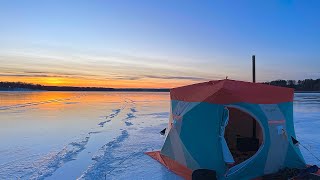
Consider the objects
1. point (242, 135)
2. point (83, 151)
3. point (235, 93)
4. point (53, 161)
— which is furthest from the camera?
point (242, 135)

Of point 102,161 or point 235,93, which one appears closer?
point 235,93

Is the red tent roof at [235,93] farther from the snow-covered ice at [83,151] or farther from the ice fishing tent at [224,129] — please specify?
the snow-covered ice at [83,151]

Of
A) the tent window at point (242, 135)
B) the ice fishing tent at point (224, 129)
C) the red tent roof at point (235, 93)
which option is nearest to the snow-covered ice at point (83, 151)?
the ice fishing tent at point (224, 129)

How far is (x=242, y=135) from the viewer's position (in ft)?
28.8

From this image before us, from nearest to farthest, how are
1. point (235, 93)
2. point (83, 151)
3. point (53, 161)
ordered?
point (235, 93) → point (53, 161) → point (83, 151)

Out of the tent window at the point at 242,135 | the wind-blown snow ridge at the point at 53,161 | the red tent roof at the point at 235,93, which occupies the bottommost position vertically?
the wind-blown snow ridge at the point at 53,161

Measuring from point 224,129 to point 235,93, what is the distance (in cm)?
74

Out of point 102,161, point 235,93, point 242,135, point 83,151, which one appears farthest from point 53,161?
point 242,135

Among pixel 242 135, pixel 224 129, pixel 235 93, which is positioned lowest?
pixel 242 135

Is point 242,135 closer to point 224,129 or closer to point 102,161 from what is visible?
point 224,129

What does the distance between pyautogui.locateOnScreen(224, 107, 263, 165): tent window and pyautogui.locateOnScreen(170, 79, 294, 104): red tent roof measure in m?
1.66

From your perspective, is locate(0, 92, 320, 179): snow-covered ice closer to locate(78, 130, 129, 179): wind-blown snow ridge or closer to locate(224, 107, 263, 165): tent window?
locate(78, 130, 129, 179): wind-blown snow ridge

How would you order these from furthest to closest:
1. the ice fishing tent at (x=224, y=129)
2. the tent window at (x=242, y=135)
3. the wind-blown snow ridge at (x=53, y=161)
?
1. the tent window at (x=242, y=135)
2. the wind-blown snow ridge at (x=53, y=161)
3. the ice fishing tent at (x=224, y=129)

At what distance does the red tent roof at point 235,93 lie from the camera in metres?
5.91
